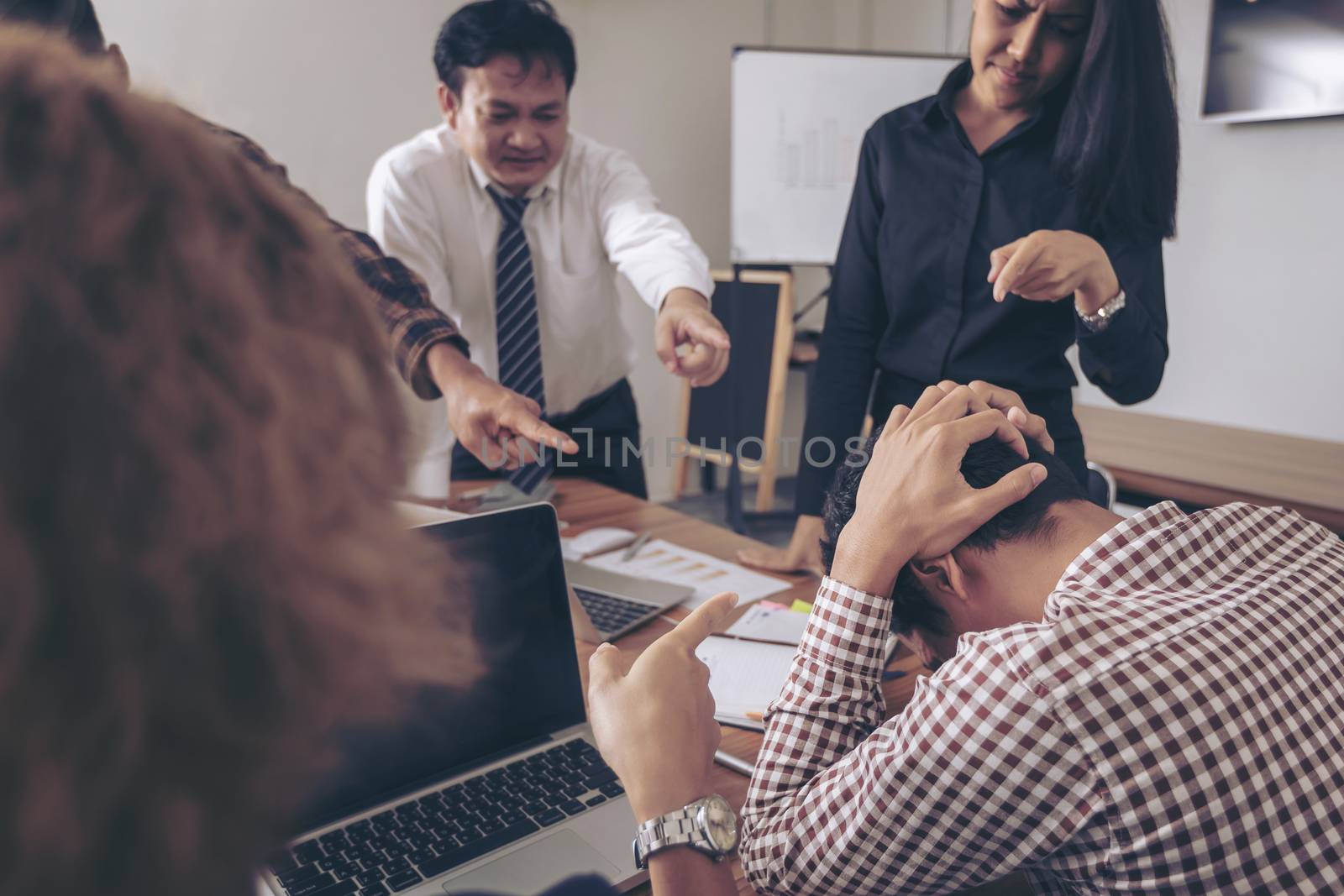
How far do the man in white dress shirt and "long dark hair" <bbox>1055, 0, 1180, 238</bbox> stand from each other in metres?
0.64

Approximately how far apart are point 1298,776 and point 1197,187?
2914mm

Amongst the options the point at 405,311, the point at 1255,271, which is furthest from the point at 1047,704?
the point at 1255,271

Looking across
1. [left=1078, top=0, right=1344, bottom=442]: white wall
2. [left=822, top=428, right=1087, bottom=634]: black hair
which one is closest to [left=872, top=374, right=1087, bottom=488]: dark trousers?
[left=822, top=428, right=1087, bottom=634]: black hair

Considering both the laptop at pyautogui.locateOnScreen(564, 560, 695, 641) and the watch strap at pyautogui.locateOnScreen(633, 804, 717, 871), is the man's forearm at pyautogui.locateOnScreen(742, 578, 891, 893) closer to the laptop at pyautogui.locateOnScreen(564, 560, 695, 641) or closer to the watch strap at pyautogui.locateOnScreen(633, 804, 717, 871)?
the watch strap at pyautogui.locateOnScreen(633, 804, 717, 871)

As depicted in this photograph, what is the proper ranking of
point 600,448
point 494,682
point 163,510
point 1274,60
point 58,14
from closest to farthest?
1. point 163,510
2. point 494,682
3. point 58,14
4. point 600,448
5. point 1274,60

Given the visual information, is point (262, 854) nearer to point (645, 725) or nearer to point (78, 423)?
point (78, 423)

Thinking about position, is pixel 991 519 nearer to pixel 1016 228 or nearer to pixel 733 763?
pixel 733 763

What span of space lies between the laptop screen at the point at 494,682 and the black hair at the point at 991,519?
31 cm

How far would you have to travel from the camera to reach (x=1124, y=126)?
1380mm

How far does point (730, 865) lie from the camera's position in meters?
0.86

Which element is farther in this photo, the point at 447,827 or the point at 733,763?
the point at 733,763

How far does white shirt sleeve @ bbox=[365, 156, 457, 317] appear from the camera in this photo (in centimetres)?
184

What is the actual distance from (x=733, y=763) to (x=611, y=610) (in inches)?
15.0

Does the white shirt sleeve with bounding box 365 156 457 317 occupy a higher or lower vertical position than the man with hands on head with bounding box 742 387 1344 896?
higher
